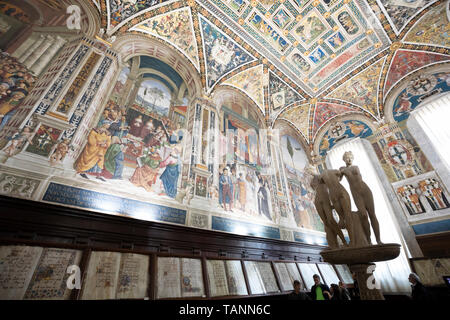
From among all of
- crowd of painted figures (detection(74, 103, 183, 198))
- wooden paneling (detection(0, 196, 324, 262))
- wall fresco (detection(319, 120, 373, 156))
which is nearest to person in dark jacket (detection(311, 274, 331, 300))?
wooden paneling (detection(0, 196, 324, 262))

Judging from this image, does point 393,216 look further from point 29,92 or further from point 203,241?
point 29,92

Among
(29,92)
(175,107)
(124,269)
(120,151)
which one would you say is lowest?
(124,269)

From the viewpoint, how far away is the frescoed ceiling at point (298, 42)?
6.58 metres

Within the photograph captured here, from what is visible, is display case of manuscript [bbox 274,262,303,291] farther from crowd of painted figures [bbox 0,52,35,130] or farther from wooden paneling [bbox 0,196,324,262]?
crowd of painted figures [bbox 0,52,35,130]

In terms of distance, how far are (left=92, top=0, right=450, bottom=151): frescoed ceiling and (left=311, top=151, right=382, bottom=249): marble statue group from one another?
18.1 feet

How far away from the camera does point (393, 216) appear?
27.8 feet

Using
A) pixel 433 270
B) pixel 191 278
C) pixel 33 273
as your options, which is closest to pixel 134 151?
pixel 33 273

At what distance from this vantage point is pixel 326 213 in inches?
137

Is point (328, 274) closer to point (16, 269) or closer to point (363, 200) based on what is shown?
point (363, 200)

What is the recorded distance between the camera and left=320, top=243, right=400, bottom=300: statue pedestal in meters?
2.45

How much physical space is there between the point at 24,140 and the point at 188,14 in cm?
588

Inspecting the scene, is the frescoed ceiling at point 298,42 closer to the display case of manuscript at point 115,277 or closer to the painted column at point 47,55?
the painted column at point 47,55

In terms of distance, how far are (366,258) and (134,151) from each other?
15.7 ft

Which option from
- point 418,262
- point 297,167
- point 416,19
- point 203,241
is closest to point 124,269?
point 203,241
